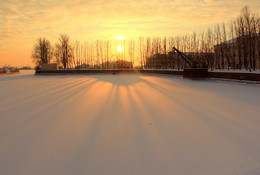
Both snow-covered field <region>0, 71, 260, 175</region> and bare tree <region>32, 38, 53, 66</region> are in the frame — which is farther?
bare tree <region>32, 38, 53, 66</region>

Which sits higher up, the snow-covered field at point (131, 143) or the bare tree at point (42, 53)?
the bare tree at point (42, 53)

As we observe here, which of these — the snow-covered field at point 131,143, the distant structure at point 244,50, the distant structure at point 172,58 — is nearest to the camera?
the snow-covered field at point 131,143

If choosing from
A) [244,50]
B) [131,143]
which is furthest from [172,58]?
[131,143]

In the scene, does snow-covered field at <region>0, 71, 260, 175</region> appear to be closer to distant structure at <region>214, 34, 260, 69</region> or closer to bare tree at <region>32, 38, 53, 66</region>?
distant structure at <region>214, 34, 260, 69</region>

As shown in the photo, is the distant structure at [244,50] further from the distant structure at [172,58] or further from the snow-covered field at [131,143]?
the snow-covered field at [131,143]

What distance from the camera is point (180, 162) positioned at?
2949mm

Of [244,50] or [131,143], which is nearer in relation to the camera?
[131,143]

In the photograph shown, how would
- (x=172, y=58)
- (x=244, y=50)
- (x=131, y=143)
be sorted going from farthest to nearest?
(x=172, y=58) < (x=244, y=50) < (x=131, y=143)

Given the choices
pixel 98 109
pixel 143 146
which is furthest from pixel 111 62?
pixel 143 146

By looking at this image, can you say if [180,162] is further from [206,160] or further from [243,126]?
[243,126]

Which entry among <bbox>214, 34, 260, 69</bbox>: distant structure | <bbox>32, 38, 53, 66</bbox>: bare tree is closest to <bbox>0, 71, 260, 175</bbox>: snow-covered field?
<bbox>214, 34, 260, 69</bbox>: distant structure

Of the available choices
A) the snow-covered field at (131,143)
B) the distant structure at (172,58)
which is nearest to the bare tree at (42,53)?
the distant structure at (172,58)

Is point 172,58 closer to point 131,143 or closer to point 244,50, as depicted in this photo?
point 244,50

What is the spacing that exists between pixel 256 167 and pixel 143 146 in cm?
204
